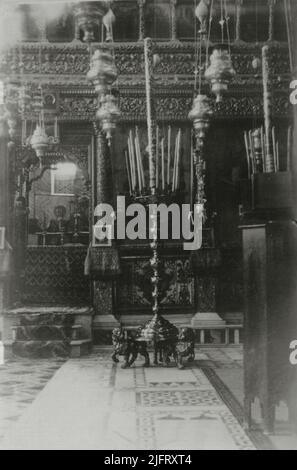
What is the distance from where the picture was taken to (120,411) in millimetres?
4516

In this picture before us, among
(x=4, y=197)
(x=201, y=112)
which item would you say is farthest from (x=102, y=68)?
(x=4, y=197)

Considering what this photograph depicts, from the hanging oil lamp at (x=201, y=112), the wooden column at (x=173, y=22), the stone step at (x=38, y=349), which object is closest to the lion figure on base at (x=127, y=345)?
the stone step at (x=38, y=349)

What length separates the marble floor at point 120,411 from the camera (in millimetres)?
3631

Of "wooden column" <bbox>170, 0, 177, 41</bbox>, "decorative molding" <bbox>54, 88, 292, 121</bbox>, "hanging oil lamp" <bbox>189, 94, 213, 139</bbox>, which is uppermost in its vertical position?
"wooden column" <bbox>170, 0, 177, 41</bbox>

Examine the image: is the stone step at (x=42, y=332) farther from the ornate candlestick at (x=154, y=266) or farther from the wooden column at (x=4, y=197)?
the ornate candlestick at (x=154, y=266)

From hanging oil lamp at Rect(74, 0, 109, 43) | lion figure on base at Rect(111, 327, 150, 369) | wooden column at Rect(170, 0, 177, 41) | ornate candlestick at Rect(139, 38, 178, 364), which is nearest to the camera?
hanging oil lamp at Rect(74, 0, 109, 43)

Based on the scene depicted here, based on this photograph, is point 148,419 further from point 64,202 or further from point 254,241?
point 64,202

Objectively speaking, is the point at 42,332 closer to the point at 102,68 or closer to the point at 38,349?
the point at 38,349

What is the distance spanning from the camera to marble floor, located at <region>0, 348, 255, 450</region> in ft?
11.9

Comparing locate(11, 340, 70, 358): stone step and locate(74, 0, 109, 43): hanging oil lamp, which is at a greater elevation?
locate(74, 0, 109, 43): hanging oil lamp

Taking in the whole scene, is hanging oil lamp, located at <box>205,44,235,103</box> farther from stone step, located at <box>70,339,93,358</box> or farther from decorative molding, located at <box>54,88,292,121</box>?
stone step, located at <box>70,339,93,358</box>

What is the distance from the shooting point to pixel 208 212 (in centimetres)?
835

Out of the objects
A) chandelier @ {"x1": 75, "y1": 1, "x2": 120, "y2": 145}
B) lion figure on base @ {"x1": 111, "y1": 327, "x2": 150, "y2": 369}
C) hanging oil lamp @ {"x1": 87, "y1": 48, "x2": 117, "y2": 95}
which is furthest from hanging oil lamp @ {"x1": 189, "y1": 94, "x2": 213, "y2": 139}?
lion figure on base @ {"x1": 111, "y1": 327, "x2": 150, "y2": 369}
